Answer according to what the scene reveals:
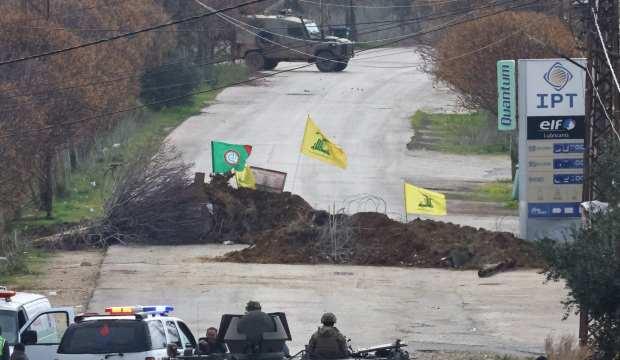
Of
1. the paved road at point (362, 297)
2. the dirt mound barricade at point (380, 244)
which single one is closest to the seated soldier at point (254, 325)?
the paved road at point (362, 297)

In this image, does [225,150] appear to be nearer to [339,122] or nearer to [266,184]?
[266,184]

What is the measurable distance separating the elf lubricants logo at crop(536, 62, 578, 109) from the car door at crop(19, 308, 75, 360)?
17.0 metres

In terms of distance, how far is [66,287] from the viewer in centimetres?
2802

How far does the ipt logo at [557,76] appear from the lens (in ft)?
104

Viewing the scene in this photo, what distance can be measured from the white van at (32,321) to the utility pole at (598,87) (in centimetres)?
769

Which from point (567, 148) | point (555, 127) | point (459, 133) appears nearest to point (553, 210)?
point (567, 148)

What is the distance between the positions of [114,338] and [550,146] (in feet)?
63.5

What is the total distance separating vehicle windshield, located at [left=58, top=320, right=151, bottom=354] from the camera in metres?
14.9

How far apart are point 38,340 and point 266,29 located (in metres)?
47.4

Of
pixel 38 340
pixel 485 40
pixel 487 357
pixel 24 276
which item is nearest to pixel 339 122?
pixel 485 40

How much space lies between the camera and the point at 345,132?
55281 millimetres

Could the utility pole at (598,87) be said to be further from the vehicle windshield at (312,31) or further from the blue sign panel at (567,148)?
the vehicle windshield at (312,31)

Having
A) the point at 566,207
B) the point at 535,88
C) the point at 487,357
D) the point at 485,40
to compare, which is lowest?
the point at 487,357

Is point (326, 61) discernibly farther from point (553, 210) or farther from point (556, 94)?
point (553, 210)
